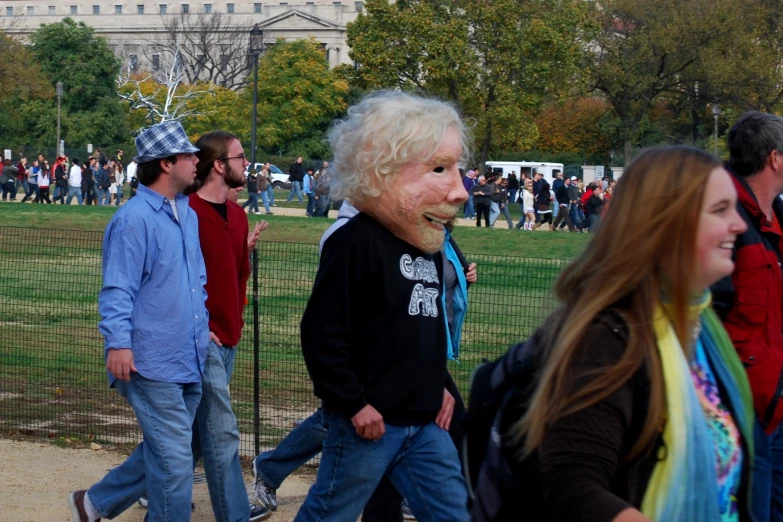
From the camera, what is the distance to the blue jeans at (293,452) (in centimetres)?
531

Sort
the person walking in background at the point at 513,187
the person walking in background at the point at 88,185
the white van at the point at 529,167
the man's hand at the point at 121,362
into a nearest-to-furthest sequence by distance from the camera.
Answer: the man's hand at the point at 121,362
the person walking in background at the point at 88,185
the person walking in background at the point at 513,187
the white van at the point at 529,167

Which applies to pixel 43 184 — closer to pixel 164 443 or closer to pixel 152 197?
pixel 152 197

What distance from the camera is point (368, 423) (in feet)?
11.9

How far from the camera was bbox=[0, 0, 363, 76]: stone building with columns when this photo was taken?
377 feet

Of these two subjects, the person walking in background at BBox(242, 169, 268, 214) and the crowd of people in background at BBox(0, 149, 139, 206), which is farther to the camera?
the crowd of people in background at BBox(0, 149, 139, 206)

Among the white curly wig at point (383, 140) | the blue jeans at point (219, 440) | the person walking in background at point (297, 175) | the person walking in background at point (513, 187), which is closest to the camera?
the white curly wig at point (383, 140)

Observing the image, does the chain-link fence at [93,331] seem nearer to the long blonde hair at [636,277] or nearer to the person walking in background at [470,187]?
the long blonde hair at [636,277]

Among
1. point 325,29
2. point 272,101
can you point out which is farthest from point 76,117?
point 325,29

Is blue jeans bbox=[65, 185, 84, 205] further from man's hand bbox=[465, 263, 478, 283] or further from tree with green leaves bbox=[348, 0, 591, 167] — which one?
man's hand bbox=[465, 263, 478, 283]

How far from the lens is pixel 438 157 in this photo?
149 inches

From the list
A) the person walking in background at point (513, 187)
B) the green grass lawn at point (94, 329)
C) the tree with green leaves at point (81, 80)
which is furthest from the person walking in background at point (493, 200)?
the tree with green leaves at point (81, 80)

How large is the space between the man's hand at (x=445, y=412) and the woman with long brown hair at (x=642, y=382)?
1.49 meters

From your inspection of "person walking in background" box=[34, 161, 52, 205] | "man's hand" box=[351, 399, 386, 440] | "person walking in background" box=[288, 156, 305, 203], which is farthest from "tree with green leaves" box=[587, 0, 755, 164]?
"man's hand" box=[351, 399, 386, 440]

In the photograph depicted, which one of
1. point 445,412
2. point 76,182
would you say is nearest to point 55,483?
point 445,412
